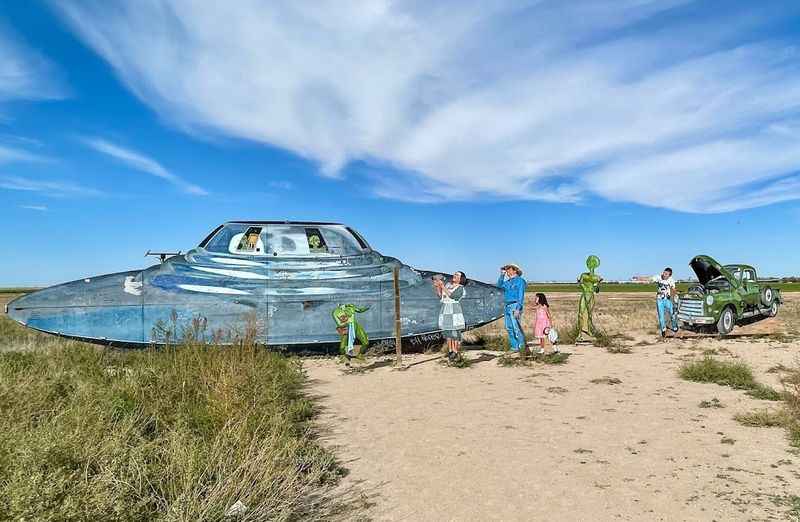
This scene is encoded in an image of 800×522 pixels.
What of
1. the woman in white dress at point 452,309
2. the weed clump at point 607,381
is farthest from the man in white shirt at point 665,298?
the woman in white dress at point 452,309

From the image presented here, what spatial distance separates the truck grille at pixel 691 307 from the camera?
51.6 ft

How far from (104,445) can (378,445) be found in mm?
3045

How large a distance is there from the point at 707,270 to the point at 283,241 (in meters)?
14.0

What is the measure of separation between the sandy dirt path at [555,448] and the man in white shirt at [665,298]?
16.4 feet

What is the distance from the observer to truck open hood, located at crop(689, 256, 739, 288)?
53.3 feet

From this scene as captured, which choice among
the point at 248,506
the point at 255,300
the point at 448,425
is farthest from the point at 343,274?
the point at 248,506

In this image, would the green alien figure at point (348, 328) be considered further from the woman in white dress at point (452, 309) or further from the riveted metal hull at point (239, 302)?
the woman in white dress at point (452, 309)

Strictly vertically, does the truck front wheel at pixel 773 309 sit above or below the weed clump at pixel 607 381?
above

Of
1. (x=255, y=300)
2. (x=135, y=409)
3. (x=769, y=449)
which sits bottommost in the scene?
(x=769, y=449)

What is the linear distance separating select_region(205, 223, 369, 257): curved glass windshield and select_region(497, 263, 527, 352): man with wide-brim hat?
160 inches

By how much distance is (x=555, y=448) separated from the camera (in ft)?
19.7

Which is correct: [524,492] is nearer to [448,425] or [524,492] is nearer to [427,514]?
[427,514]

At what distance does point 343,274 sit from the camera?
530 inches

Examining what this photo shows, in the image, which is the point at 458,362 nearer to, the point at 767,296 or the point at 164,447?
the point at 164,447
